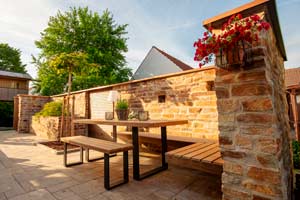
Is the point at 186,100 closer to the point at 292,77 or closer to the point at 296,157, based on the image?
the point at 296,157

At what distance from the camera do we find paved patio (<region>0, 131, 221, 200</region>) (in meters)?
2.00

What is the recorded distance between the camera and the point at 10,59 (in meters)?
17.9

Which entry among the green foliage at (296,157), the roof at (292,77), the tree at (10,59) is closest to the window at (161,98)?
the green foliage at (296,157)

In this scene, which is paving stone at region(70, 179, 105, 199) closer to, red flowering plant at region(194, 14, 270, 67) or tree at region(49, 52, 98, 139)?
red flowering plant at region(194, 14, 270, 67)

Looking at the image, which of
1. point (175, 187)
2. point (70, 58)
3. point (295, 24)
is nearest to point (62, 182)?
point (175, 187)

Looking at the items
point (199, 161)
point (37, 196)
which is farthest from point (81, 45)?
point (199, 161)

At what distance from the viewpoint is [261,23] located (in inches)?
48.2

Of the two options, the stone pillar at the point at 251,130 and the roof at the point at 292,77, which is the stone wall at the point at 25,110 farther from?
the roof at the point at 292,77

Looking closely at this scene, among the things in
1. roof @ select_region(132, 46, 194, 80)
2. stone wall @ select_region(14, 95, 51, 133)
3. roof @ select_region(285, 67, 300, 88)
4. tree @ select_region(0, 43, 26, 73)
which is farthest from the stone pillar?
tree @ select_region(0, 43, 26, 73)

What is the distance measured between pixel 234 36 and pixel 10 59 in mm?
23470

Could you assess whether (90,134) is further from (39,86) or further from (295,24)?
(39,86)

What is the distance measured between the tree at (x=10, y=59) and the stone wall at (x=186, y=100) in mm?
20465

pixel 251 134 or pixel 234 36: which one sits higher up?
pixel 234 36

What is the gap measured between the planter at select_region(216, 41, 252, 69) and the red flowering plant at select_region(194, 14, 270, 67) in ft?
0.05
